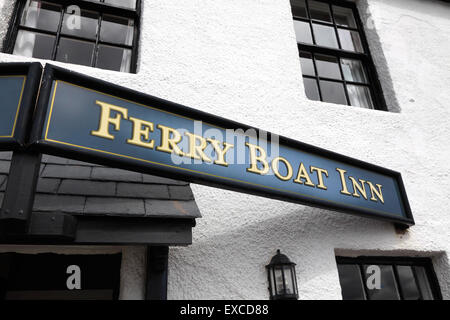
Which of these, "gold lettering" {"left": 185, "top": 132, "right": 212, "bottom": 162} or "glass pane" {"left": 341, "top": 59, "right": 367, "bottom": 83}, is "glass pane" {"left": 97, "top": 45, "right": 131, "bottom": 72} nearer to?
"gold lettering" {"left": 185, "top": 132, "right": 212, "bottom": 162}

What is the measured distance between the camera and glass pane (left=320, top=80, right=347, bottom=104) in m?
3.76

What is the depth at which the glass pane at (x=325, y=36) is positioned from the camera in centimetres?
411

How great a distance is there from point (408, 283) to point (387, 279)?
222 mm

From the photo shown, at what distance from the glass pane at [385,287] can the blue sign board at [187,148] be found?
47 cm

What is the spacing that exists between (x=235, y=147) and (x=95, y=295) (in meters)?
2.85

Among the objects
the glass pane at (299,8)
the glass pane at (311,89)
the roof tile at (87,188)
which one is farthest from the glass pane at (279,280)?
the glass pane at (299,8)

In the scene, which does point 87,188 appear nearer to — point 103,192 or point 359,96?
point 103,192

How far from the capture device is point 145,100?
1.82m

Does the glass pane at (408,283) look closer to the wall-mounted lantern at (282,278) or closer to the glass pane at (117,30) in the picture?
the wall-mounted lantern at (282,278)

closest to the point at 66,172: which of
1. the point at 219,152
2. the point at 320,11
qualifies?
the point at 219,152

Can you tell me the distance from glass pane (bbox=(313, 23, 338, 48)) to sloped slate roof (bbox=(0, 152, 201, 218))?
2.82 m
